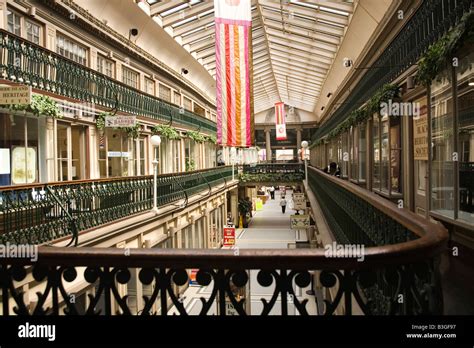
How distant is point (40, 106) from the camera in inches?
335

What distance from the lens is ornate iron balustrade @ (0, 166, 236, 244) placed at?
6.52 m

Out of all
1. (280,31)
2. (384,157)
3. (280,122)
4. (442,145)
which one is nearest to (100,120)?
(384,157)

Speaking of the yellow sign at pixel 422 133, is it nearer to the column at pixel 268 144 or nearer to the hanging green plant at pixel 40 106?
the hanging green plant at pixel 40 106

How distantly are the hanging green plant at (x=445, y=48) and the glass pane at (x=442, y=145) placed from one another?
220 millimetres

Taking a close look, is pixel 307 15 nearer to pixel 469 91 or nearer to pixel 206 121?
pixel 206 121

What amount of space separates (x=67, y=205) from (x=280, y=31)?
689 inches

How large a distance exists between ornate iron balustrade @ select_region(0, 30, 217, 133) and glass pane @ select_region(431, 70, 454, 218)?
24.3 feet

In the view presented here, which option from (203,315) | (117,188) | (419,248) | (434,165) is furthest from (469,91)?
(117,188)

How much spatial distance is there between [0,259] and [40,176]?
8779 mm

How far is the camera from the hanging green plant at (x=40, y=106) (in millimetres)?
8359

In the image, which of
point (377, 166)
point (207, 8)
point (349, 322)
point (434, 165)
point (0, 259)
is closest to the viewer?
point (349, 322)

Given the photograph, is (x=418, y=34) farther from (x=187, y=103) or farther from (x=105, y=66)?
(x=187, y=103)

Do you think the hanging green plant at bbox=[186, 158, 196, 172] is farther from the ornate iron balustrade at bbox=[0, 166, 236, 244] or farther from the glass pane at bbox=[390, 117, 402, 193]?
the glass pane at bbox=[390, 117, 402, 193]

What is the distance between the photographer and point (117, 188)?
1018cm
